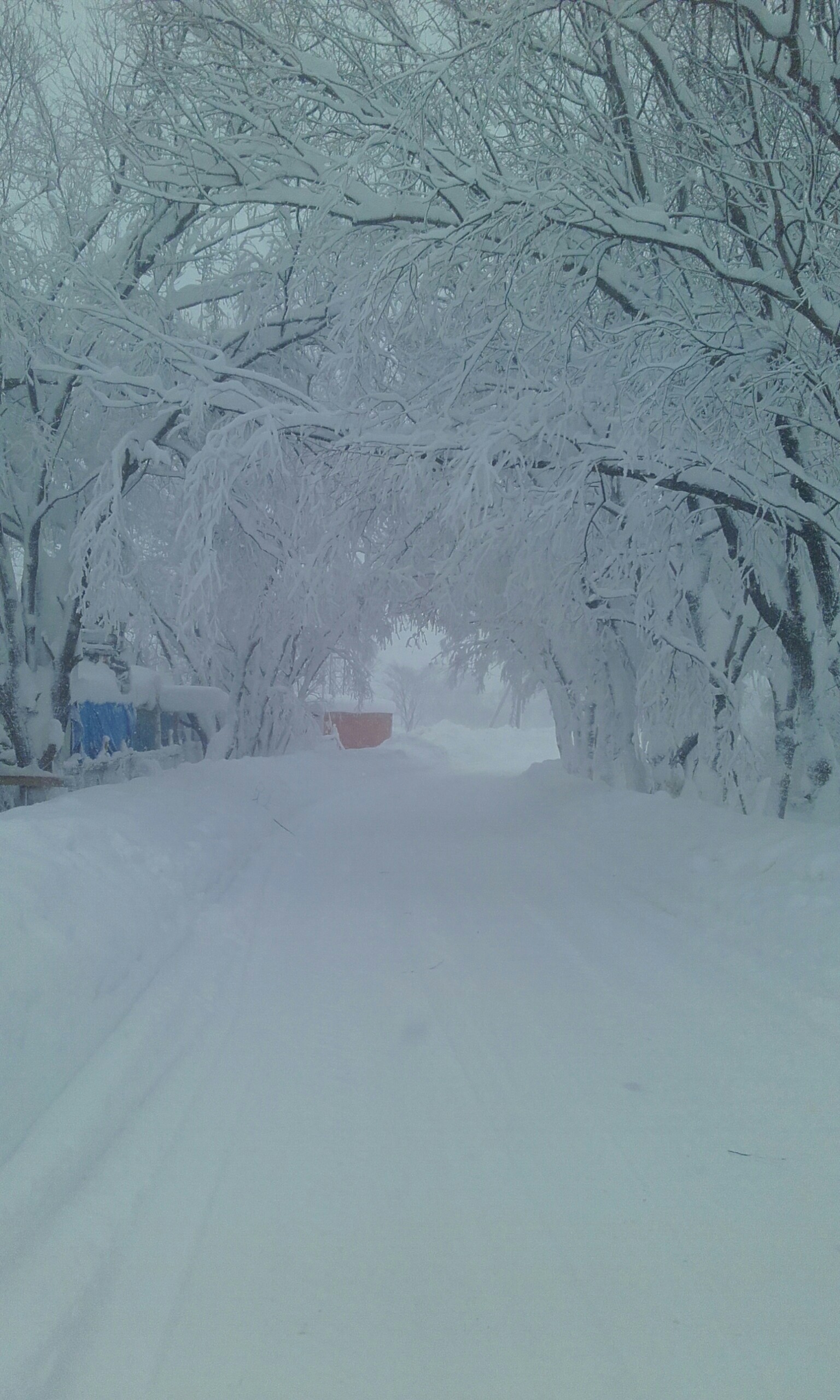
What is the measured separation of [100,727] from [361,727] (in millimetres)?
33478

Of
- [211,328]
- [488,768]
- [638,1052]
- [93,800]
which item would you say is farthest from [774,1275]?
[488,768]

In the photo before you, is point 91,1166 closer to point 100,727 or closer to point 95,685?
point 95,685

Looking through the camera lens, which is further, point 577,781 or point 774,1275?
point 577,781

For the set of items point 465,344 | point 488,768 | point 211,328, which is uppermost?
point 211,328

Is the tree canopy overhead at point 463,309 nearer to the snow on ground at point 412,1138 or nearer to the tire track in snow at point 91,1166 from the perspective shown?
the snow on ground at point 412,1138

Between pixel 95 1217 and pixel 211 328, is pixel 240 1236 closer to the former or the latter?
pixel 95 1217

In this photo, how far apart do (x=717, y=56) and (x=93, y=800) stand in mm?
8203

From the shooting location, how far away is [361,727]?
45531mm

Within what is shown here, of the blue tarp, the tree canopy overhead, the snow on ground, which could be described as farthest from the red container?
the snow on ground

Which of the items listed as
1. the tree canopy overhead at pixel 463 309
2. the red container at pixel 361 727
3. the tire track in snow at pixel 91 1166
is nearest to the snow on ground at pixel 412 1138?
the tire track in snow at pixel 91 1166

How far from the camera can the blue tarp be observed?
1141 centimetres

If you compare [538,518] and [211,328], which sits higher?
[211,328]

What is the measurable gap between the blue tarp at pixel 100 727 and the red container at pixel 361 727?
29914 mm

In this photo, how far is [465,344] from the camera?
25.1 feet
